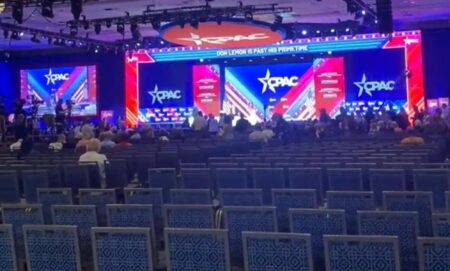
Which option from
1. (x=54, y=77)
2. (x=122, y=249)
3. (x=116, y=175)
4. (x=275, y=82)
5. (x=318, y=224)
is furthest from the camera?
(x=54, y=77)

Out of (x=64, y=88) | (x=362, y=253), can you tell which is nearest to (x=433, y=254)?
(x=362, y=253)

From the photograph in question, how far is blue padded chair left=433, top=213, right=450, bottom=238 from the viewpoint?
157 inches

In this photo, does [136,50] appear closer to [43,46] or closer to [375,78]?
[43,46]

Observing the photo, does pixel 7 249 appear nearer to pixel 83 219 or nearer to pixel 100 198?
pixel 83 219

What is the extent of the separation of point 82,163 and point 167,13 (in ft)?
31.9

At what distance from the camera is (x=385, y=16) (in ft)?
45.8

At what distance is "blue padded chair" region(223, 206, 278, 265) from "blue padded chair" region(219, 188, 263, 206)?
981 mm

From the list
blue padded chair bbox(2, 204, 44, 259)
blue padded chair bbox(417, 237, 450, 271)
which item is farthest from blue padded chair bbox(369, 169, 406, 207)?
blue padded chair bbox(2, 204, 44, 259)

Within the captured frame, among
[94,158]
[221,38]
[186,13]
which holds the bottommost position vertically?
[94,158]

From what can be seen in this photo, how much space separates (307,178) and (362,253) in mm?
3530

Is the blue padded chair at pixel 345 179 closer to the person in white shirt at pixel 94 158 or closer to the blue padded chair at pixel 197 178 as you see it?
the blue padded chair at pixel 197 178

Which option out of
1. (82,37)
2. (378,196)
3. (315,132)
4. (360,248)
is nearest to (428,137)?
(315,132)

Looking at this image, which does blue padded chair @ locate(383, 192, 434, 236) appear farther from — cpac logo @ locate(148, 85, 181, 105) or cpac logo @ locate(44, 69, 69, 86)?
cpac logo @ locate(44, 69, 69, 86)

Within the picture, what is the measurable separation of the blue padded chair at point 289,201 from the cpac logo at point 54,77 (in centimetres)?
2205
